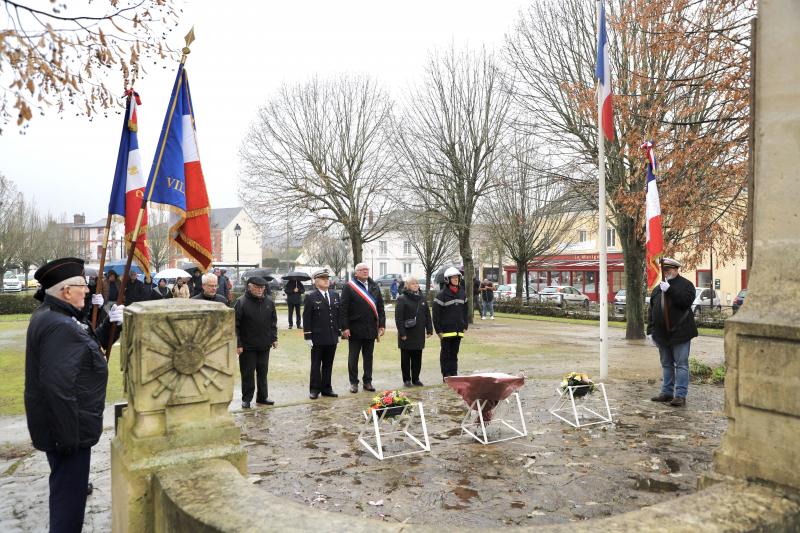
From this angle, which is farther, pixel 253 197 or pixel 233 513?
pixel 253 197

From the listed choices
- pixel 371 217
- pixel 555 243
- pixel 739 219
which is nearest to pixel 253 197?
pixel 371 217

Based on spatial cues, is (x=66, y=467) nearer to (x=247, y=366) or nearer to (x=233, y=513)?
(x=233, y=513)

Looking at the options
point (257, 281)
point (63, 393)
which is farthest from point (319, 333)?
point (63, 393)

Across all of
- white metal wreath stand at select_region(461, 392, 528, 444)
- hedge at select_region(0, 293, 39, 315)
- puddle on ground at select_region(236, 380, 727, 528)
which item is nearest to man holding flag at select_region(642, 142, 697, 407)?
puddle on ground at select_region(236, 380, 727, 528)

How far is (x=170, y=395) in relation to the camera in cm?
343

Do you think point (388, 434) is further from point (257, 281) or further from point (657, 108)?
point (657, 108)

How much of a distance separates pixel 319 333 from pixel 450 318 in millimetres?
2200

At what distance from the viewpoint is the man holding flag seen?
27.2ft

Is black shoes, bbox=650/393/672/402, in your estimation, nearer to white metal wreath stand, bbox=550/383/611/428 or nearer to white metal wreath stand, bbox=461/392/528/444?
white metal wreath stand, bbox=550/383/611/428

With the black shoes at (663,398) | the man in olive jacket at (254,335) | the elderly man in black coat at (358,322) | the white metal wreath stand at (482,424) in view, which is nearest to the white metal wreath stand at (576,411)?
the white metal wreath stand at (482,424)

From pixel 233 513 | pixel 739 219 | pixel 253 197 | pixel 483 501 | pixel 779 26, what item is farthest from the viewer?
pixel 253 197

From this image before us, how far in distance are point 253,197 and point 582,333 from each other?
17.2 meters

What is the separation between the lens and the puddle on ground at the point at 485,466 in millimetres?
4805

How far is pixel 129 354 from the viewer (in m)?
3.54
